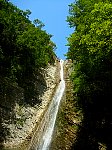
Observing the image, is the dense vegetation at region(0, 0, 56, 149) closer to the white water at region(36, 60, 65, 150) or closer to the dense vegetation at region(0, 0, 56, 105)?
the dense vegetation at region(0, 0, 56, 105)

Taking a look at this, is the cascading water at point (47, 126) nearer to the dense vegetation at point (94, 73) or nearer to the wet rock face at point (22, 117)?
the wet rock face at point (22, 117)

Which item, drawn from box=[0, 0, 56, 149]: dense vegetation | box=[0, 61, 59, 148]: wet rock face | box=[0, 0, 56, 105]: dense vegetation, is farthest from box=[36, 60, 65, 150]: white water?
box=[0, 0, 56, 105]: dense vegetation

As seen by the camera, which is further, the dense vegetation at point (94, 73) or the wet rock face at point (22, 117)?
the wet rock face at point (22, 117)

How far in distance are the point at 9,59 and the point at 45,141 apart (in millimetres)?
8389

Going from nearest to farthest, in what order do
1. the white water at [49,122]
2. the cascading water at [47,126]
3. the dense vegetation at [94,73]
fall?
1. the dense vegetation at [94,73]
2. the cascading water at [47,126]
3. the white water at [49,122]

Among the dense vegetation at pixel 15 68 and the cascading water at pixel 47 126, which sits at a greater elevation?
the dense vegetation at pixel 15 68

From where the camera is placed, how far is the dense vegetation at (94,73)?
74.1ft

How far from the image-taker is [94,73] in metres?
26.2

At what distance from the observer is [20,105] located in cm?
3080


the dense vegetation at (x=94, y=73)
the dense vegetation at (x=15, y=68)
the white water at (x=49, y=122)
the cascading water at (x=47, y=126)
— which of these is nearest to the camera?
the dense vegetation at (x=94, y=73)

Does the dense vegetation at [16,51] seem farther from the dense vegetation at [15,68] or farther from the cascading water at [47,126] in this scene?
the cascading water at [47,126]

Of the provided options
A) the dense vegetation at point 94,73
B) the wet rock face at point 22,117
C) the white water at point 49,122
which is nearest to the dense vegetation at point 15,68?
the wet rock face at point 22,117

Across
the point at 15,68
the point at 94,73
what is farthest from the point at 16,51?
the point at 94,73

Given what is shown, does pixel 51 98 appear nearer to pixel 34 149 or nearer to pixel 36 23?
pixel 34 149
